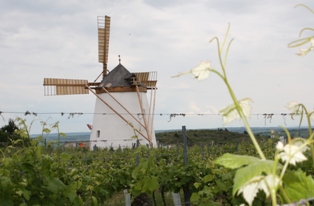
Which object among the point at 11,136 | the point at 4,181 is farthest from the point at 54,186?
the point at 11,136

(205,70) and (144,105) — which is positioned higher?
(144,105)

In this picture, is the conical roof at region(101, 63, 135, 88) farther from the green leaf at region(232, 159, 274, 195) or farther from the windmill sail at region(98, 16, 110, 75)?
the green leaf at region(232, 159, 274, 195)

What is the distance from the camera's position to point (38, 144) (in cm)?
356

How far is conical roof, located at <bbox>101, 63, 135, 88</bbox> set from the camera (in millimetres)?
23797

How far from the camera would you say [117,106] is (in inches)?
912

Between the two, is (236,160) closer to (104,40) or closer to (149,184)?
(149,184)

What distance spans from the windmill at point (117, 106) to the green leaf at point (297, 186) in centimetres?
2149

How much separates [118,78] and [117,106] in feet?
5.42

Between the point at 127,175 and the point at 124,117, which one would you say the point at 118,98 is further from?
the point at 127,175

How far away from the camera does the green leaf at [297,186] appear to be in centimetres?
74

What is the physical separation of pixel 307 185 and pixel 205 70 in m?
0.24

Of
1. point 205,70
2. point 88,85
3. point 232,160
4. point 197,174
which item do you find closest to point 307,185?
point 232,160

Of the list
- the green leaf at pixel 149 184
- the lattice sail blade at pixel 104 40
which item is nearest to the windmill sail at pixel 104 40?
the lattice sail blade at pixel 104 40

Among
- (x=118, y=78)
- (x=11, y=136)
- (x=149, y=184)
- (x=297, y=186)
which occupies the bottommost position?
(x=149, y=184)
